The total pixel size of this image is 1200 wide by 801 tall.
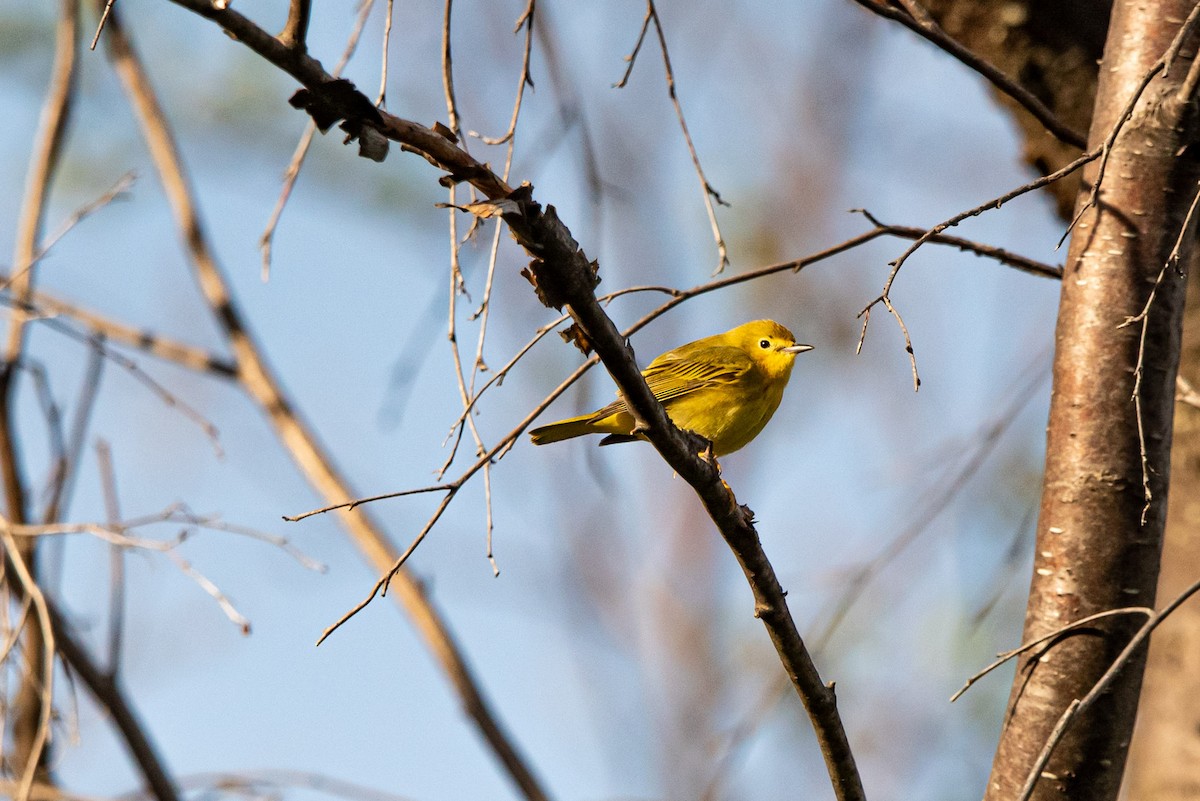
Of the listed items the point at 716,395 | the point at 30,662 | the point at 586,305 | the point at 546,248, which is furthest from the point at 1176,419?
the point at 30,662

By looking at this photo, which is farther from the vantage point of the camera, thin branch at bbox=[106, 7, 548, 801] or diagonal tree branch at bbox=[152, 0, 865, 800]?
thin branch at bbox=[106, 7, 548, 801]

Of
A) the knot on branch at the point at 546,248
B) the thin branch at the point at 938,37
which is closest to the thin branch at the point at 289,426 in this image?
the knot on branch at the point at 546,248

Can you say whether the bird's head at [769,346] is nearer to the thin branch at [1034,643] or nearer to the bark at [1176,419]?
the bark at [1176,419]

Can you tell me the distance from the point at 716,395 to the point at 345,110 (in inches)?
147

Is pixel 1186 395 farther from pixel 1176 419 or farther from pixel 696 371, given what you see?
pixel 696 371

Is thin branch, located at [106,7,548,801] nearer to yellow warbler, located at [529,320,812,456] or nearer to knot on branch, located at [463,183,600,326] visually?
yellow warbler, located at [529,320,812,456]

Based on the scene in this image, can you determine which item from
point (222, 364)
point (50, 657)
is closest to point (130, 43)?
point (222, 364)

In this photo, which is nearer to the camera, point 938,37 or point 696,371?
point 938,37

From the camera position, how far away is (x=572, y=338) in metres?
2.13

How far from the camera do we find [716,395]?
17.3 feet

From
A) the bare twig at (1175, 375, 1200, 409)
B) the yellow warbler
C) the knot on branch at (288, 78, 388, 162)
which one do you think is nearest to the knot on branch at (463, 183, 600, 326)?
the knot on branch at (288, 78, 388, 162)

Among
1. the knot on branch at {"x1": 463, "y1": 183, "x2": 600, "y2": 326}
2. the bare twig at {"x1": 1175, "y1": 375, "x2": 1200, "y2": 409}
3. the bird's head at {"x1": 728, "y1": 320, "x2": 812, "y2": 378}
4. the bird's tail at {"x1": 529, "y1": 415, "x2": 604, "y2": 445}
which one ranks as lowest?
the knot on branch at {"x1": 463, "y1": 183, "x2": 600, "y2": 326}

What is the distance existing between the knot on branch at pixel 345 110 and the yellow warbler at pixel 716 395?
10.4 ft

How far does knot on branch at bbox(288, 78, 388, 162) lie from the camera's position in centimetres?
164
